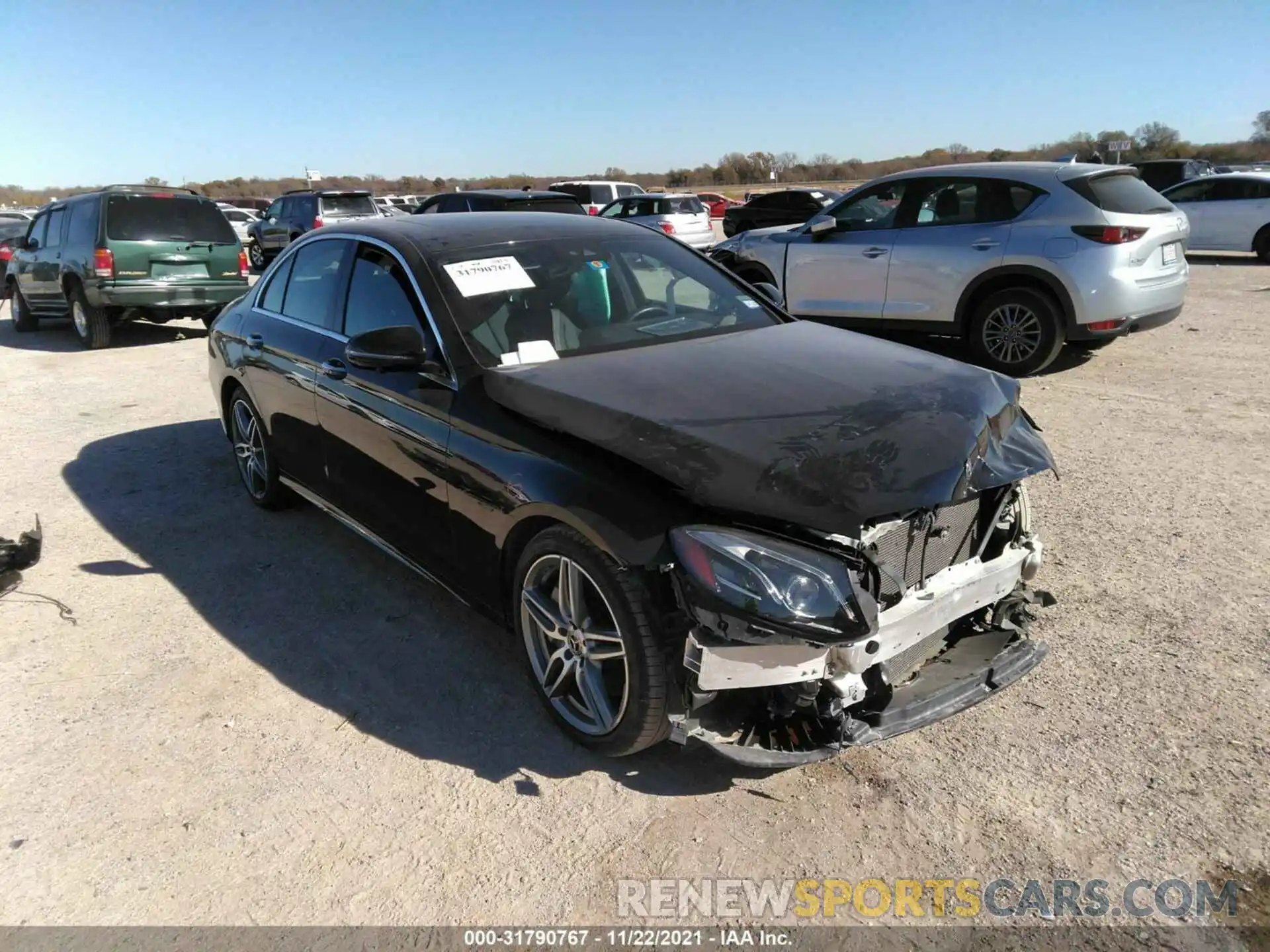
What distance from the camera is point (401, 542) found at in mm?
3738

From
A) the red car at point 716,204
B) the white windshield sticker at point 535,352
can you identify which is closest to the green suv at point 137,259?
the white windshield sticker at point 535,352

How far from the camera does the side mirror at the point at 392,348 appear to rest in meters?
3.29

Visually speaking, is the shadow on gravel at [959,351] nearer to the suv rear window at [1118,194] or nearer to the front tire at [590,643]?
the suv rear window at [1118,194]

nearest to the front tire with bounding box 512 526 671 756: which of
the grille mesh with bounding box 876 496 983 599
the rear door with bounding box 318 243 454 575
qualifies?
the rear door with bounding box 318 243 454 575

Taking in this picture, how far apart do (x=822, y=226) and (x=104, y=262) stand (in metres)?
8.74

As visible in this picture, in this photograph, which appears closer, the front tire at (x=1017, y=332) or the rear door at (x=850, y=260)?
the front tire at (x=1017, y=332)

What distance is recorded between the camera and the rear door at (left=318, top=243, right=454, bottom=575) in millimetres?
3375

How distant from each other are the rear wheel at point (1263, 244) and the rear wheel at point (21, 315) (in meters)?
20.7

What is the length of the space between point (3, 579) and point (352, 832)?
290 cm

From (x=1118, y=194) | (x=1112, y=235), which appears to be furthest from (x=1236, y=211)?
(x=1112, y=235)

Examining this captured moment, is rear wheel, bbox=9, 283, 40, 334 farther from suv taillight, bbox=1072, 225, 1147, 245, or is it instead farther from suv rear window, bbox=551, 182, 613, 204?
suv taillight, bbox=1072, 225, 1147, 245

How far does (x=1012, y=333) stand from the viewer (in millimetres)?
7652

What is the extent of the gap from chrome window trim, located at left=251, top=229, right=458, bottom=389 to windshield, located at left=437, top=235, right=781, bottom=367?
0.33ft

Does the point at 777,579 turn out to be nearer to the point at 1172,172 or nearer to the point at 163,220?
the point at 163,220
